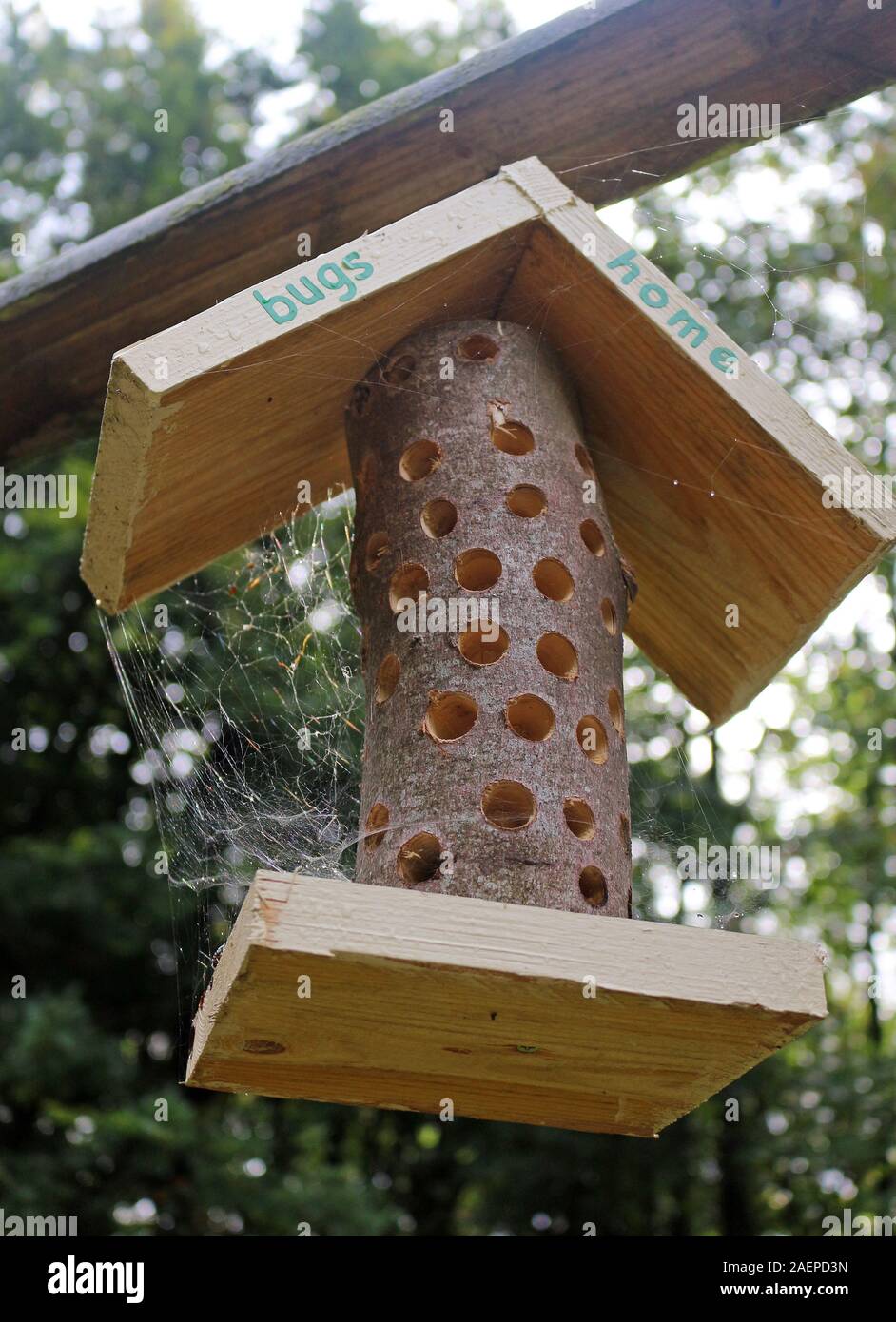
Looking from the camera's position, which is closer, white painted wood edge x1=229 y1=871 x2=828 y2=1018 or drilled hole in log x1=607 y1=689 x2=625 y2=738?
white painted wood edge x1=229 y1=871 x2=828 y2=1018

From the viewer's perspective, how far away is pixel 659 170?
244 centimetres

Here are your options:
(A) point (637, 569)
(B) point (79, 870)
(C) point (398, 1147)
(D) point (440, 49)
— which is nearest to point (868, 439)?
(D) point (440, 49)

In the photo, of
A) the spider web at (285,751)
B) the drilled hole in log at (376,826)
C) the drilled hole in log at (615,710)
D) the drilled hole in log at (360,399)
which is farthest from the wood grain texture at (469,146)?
the drilled hole in log at (376,826)

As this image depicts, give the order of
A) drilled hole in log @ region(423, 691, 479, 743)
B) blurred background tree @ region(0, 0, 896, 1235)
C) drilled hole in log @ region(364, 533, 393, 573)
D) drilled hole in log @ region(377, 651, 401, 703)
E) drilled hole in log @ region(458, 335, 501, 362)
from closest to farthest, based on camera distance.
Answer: drilled hole in log @ region(423, 691, 479, 743), drilled hole in log @ region(377, 651, 401, 703), drilled hole in log @ region(364, 533, 393, 573), drilled hole in log @ region(458, 335, 501, 362), blurred background tree @ region(0, 0, 896, 1235)

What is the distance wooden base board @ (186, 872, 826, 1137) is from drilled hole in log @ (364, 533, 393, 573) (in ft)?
2.46

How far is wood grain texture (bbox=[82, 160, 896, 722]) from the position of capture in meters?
2.01

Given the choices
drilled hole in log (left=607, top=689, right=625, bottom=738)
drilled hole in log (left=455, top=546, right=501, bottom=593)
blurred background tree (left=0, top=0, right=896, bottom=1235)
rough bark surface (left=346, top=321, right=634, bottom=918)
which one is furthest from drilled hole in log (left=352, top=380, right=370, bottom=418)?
blurred background tree (left=0, top=0, right=896, bottom=1235)

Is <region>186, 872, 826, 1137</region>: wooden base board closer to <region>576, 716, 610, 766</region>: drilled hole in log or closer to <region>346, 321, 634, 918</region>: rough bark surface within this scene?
<region>346, 321, 634, 918</region>: rough bark surface

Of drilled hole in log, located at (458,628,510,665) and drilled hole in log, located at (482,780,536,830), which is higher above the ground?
drilled hole in log, located at (458,628,510,665)

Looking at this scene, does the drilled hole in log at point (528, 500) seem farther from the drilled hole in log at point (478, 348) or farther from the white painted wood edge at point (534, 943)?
the white painted wood edge at point (534, 943)

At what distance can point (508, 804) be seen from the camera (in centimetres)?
186

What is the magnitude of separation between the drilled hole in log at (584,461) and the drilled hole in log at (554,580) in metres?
0.26

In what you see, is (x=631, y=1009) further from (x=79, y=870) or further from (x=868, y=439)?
(x=868, y=439)

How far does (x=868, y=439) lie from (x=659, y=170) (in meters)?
6.54
